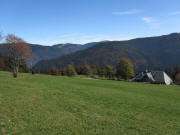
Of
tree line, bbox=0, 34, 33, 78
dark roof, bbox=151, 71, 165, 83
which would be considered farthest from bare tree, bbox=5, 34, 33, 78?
dark roof, bbox=151, 71, 165, 83

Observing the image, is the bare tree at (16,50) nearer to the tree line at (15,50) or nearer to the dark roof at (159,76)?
the tree line at (15,50)

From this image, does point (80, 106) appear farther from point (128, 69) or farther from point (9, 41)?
point (128, 69)

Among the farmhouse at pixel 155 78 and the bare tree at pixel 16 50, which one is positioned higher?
the bare tree at pixel 16 50

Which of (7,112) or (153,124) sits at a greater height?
(7,112)

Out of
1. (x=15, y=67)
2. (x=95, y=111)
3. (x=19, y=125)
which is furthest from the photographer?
(x=15, y=67)

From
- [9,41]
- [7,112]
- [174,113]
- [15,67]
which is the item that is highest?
[9,41]

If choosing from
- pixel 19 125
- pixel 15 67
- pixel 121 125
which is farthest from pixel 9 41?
pixel 121 125

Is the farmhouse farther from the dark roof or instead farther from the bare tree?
the bare tree

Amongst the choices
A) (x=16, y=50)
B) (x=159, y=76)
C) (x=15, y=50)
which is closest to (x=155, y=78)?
(x=159, y=76)

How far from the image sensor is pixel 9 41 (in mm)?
26703

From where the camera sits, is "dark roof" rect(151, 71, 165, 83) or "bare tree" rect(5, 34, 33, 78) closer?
"bare tree" rect(5, 34, 33, 78)

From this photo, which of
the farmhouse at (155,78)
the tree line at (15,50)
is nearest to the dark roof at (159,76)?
the farmhouse at (155,78)

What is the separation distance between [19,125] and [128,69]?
209ft

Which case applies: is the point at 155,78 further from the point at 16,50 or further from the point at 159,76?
the point at 16,50
